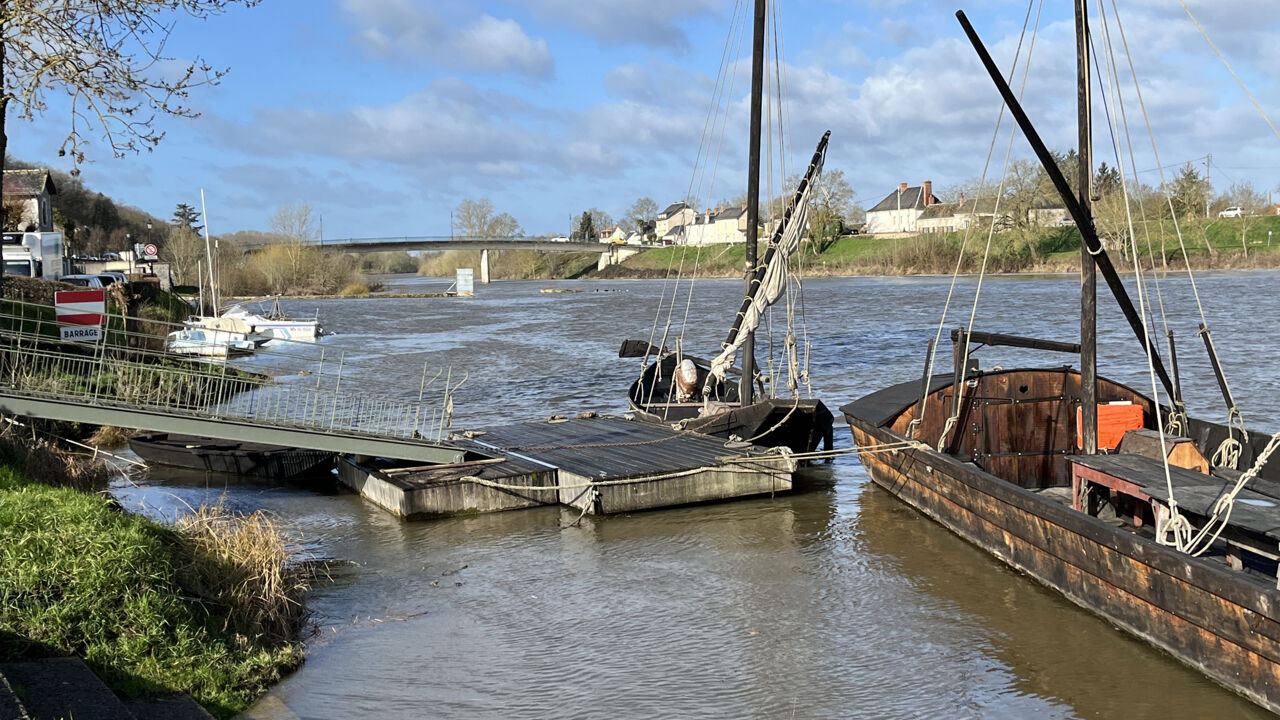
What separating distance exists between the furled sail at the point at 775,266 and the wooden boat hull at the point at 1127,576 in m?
4.66

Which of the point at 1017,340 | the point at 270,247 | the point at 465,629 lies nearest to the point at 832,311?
the point at 1017,340

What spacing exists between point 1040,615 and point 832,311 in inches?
2003

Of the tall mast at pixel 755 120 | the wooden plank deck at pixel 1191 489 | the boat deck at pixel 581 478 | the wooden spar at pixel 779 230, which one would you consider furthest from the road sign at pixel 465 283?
the wooden plank deck at pixel 1191 489

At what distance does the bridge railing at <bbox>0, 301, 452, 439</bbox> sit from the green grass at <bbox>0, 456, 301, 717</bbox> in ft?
11.4

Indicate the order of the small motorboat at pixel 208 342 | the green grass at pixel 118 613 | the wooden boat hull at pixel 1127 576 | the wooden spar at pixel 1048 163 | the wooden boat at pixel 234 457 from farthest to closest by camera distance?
the small motorboat at pixel 208 342 < the wooden boat at pixel 234 457 < the wooden spar at pixel 1048 163 < the wooden boat hull at pixel 1127 576 < the green grass at pixel 118 613

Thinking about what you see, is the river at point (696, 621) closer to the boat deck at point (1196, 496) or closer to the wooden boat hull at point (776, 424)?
the wooden boat hull at point (776, 424)

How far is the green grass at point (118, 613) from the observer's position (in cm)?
694

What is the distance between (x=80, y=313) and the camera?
14.2m

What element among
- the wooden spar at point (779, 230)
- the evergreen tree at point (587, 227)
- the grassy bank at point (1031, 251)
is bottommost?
the wooden spar at point (779, 230)

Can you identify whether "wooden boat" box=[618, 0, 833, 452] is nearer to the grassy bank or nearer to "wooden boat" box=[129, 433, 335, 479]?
"wooden boat" box=[129, 433, 335, 479]

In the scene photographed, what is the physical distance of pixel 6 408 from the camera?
12891 mm

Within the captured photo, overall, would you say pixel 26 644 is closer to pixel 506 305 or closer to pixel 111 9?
pixel 111 9

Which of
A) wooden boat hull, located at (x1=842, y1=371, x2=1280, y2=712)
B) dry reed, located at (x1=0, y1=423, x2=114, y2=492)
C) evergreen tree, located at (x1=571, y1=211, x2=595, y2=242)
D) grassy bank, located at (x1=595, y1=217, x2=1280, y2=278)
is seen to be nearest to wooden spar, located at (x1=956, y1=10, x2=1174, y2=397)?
wooden boat hull, located at (x1=842, y1=371, x2=1280, y2=712)

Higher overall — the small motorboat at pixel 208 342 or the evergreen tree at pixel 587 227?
the evergreen tree at pixel 587 227
